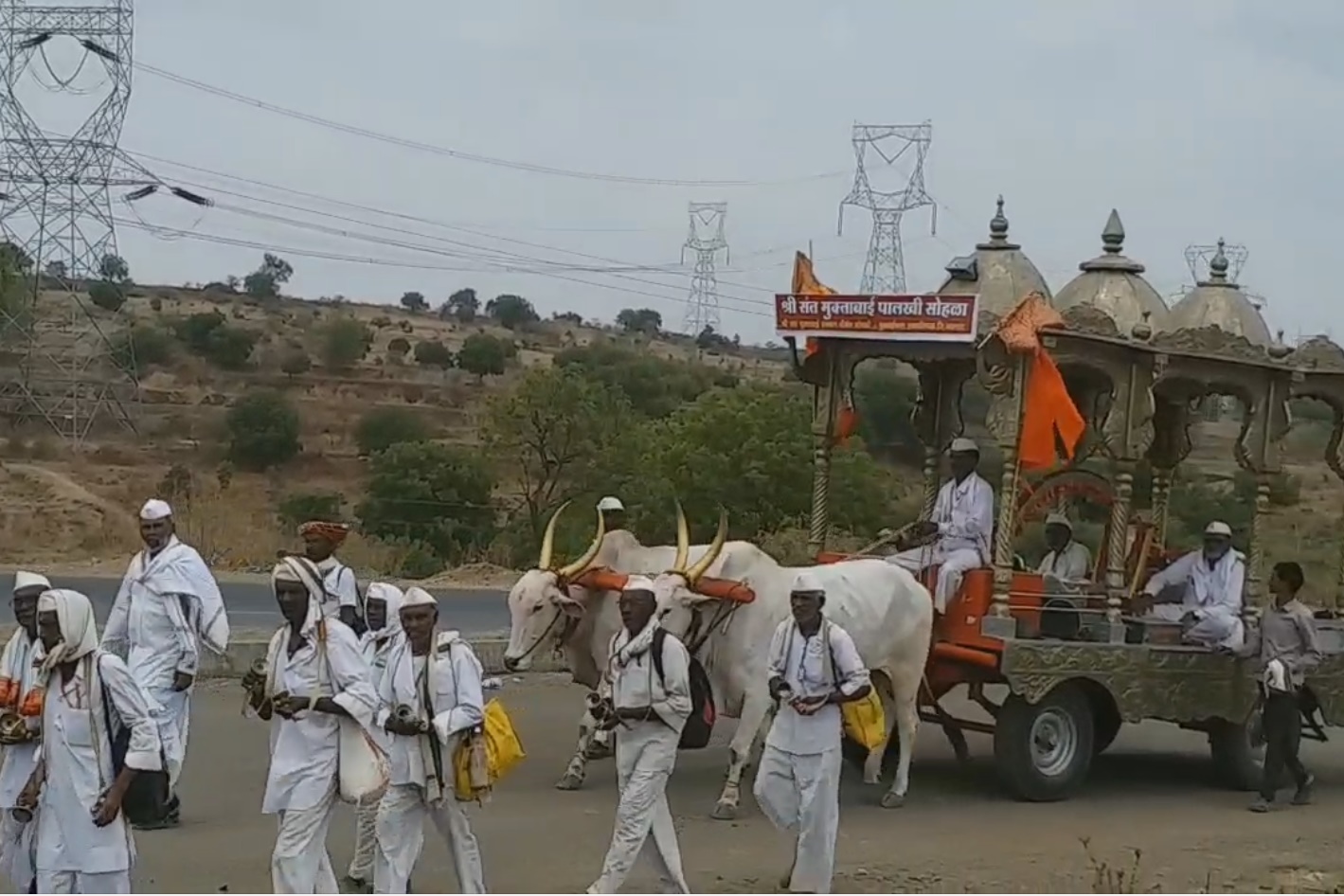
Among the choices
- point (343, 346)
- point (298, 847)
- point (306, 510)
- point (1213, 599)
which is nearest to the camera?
point (298, 847)

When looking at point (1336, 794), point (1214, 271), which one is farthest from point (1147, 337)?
point (1336, 794)

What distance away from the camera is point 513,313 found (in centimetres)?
8356

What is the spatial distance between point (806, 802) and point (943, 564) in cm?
451

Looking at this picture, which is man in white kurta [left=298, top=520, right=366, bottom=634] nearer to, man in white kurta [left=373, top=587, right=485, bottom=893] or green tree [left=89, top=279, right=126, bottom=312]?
man in white kurta [left=373, top=587, right=485, bottom=893]

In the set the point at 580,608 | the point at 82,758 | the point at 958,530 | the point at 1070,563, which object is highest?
the point at 958,530

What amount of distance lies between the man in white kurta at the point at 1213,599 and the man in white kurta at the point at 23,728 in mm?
8818

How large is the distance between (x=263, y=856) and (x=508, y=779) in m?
3.26

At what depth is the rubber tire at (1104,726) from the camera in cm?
1362

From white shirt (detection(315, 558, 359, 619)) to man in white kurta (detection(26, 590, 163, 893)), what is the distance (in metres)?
2.41

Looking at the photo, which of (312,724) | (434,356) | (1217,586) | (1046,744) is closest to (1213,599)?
(1217,586)

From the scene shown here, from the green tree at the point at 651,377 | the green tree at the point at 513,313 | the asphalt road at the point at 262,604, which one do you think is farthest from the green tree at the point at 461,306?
the asphalt road at the point at 262,604

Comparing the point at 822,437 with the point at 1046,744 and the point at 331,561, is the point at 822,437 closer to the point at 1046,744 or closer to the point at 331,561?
the point at 1046,744

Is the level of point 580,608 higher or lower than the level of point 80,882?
higher

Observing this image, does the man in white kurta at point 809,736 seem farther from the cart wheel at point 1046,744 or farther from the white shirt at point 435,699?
the cart wheel at point 1046,744
